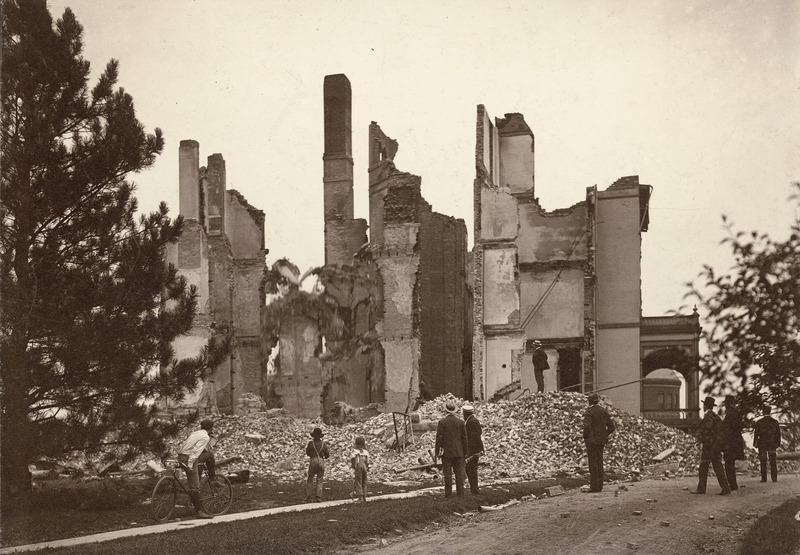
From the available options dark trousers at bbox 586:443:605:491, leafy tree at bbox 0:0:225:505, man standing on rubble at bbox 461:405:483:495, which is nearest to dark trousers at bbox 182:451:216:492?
leafy tree at bbox 0:0:225:505

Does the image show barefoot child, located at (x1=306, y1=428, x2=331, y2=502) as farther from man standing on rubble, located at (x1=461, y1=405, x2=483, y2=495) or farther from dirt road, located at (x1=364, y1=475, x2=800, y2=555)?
dirt road, located at (x1=364, y1=475, x2=800, y2=555)

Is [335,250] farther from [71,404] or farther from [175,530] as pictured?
[175,530]

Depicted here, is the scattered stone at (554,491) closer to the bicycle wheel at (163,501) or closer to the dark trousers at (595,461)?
the dark trousers at (595,461)

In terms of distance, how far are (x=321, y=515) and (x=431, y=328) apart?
2239 centimetres

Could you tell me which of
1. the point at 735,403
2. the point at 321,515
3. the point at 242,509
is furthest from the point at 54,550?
the point at 735,403

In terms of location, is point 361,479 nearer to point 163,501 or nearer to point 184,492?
point 184,492

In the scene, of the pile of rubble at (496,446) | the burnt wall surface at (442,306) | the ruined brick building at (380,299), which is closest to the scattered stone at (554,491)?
the pile of rubble at (496,446)

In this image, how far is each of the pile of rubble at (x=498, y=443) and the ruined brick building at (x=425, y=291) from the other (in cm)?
455

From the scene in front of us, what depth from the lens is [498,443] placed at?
2283 centimetres

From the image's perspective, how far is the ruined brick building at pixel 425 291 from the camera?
31.4 metres

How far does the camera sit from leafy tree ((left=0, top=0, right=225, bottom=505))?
1401 centimetres

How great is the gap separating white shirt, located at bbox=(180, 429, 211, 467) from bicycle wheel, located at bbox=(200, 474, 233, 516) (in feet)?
2.21

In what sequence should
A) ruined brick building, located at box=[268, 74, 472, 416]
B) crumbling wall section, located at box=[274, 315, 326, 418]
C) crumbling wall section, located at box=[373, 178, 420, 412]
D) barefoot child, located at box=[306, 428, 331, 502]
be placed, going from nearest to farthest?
barefoot child, located at box=[306, 428, 331, 502] → crumbling wall section, located at box=[373, 178, 420, 412] → ruined brick building, located at box=[268, 74, 472, 416] → crumbling wall section, located at box=[274, 315, 326, 418]

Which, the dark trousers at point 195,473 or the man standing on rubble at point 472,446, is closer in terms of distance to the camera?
the dark trousers at point 195,473
